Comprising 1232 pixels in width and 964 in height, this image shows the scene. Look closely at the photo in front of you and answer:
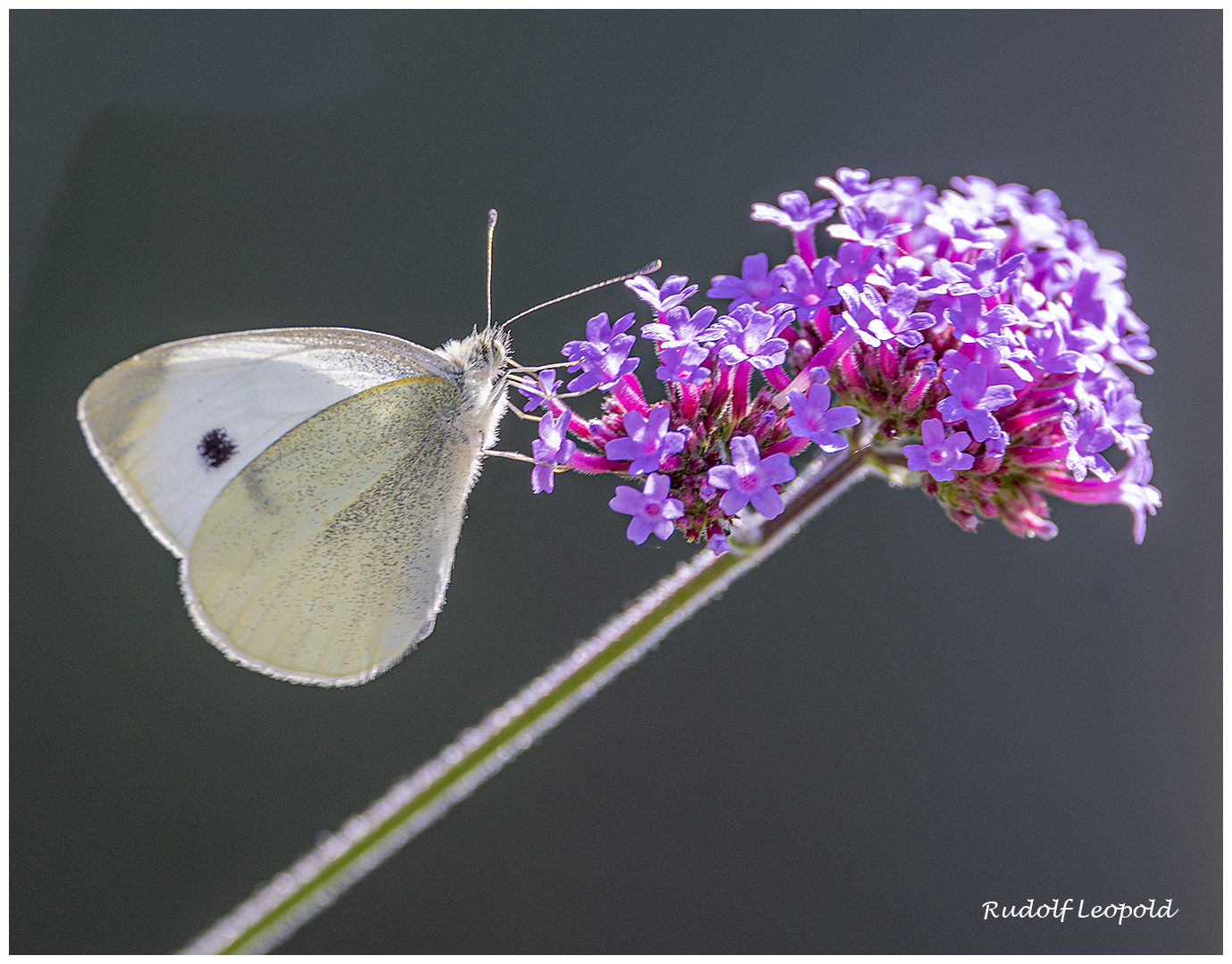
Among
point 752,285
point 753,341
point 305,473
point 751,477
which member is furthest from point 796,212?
point 305,473

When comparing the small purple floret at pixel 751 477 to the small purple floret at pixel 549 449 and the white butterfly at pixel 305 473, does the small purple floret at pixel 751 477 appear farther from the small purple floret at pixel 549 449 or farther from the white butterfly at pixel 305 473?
the white butterfly at pixel 305 473

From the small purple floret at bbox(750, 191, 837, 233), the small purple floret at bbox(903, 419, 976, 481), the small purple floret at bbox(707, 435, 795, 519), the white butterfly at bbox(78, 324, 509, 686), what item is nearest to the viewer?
the small purple floret at bbox(707, 435, 795, 519)

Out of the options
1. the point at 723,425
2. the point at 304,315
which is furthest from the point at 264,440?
the point at 304,315

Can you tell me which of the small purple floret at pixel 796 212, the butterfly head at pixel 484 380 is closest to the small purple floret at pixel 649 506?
the butterfly head at pixel 484 380

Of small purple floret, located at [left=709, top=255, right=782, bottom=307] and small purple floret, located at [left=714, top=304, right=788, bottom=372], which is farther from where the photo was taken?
small purple floret, located at [left=709, top=255, right=782, bottom=307]

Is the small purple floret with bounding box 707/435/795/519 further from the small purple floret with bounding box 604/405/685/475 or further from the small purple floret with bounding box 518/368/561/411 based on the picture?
the small purple floret with bounding box 518/368/561/411

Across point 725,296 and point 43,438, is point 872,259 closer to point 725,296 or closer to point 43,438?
point 725,296

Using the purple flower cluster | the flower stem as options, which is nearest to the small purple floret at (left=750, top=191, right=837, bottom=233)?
the purple flower cluster
